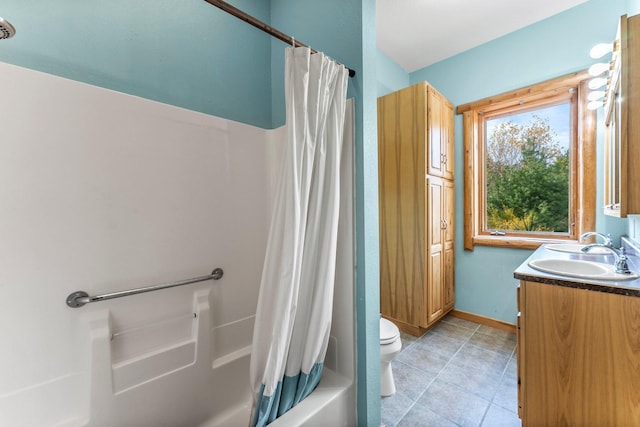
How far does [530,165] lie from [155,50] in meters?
3.06

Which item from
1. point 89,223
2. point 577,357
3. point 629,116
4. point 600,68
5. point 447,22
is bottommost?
point 577,357

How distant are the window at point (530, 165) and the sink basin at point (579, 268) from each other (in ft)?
3.10

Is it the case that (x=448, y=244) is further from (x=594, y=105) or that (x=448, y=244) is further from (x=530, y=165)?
(x=594, y=105)

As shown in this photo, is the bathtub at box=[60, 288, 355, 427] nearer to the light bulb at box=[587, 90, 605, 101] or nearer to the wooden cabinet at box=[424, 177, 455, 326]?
the wooden cabinet at box=[424, 177, 455, 326]

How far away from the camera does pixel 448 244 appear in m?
2.58

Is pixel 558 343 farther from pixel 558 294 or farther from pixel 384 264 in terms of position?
pixel 384 264

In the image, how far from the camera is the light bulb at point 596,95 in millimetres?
1784

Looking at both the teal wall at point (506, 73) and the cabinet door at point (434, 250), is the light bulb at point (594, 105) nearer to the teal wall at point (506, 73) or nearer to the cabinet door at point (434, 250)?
the teal wall at point (506, 73)

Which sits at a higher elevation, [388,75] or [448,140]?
[388,75]

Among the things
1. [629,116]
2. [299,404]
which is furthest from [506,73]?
[299,404]

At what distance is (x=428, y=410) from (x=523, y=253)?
1674 mm

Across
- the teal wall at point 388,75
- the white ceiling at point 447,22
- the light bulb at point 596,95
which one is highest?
the white ceiling at point 447,22

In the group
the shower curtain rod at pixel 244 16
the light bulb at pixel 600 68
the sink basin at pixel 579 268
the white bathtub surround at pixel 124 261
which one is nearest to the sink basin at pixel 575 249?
the sink basin at pixel 579 268

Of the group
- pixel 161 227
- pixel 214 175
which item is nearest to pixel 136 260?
pixel 161 227
